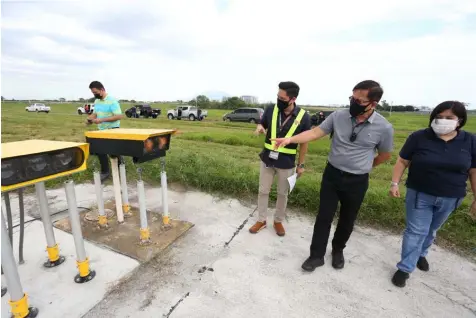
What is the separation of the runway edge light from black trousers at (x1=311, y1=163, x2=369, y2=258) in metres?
2.17

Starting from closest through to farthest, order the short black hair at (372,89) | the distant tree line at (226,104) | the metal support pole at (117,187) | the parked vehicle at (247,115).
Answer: the short black hair at (372,89) → the metal support pole at (117,187) → the parked vehicle at (247,115) → the distant tree line at (226,104)

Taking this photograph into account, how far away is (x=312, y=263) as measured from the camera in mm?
2691

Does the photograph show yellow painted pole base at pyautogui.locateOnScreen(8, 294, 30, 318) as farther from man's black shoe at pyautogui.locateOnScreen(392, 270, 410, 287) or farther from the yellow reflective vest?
man's black shoe at pyautogui.locateOnScreen(392, 270, 410, 287)

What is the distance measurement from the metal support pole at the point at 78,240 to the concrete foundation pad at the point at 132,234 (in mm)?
423

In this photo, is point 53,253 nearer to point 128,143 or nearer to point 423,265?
point 128,143

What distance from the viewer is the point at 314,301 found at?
7.44ft

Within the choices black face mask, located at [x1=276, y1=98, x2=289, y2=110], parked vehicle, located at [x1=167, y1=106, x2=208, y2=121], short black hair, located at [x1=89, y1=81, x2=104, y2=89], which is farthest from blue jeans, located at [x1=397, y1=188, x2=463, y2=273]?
parked vehicle, located at [x1=167, y1=106, x2=208, y2=121]

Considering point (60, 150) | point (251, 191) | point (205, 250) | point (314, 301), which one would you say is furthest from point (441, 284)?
point (60, 150)

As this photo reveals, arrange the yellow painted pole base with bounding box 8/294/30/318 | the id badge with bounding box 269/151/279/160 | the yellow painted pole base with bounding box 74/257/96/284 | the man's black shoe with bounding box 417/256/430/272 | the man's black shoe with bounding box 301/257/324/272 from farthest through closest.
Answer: the id badge with bounding box 269/151/279/160 < the man's black shoe with bounding box 417/256/430/272 < the man's black shoe with bounding box 301/257/324/272 < the yellow painted pole base with bounding box 74/257/96/284 < the yellow painted pole base with bounding box 8/294/30/318

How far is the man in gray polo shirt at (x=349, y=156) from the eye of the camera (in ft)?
7.72

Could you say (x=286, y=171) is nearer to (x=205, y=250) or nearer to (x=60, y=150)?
(x=205, y=250)

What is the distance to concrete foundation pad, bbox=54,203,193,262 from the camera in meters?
2.80

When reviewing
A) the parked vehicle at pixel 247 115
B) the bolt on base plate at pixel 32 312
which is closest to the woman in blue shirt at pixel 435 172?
the bolt on base plate at pixel 32 312

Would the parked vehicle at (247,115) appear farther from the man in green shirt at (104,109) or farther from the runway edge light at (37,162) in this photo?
the runway edge light at (37,162)
